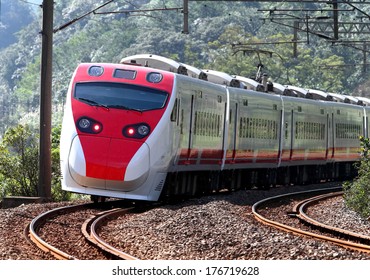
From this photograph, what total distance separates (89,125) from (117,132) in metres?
0.54

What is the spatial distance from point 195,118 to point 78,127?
3437 mm

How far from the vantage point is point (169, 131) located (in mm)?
19266

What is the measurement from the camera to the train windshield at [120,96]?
1884 centimetres

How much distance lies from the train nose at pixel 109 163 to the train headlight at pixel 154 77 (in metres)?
1.43

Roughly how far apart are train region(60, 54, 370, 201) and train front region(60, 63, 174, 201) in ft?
0.06

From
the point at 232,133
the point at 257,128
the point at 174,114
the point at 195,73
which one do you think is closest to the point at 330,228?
the point at 174,114

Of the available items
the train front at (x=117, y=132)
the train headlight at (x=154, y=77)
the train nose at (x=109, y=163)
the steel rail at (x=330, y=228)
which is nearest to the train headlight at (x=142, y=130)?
the train front at (x=117, y=132)

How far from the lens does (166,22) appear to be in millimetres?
183000

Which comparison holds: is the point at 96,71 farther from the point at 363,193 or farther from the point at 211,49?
the point at 211,49

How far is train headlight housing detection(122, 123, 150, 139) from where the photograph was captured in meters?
18.5

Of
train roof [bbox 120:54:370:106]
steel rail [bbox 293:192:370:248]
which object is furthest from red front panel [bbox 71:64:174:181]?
steel rail [bbox 293:192:370:248]

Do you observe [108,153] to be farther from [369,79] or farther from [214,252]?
[369,79]

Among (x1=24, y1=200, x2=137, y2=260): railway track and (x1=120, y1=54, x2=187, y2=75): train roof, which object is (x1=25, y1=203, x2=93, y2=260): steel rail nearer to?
(x1=24, y1=200, x2=137, y2=260): railway track

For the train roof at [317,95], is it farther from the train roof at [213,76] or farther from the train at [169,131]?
the train at [169,131]
